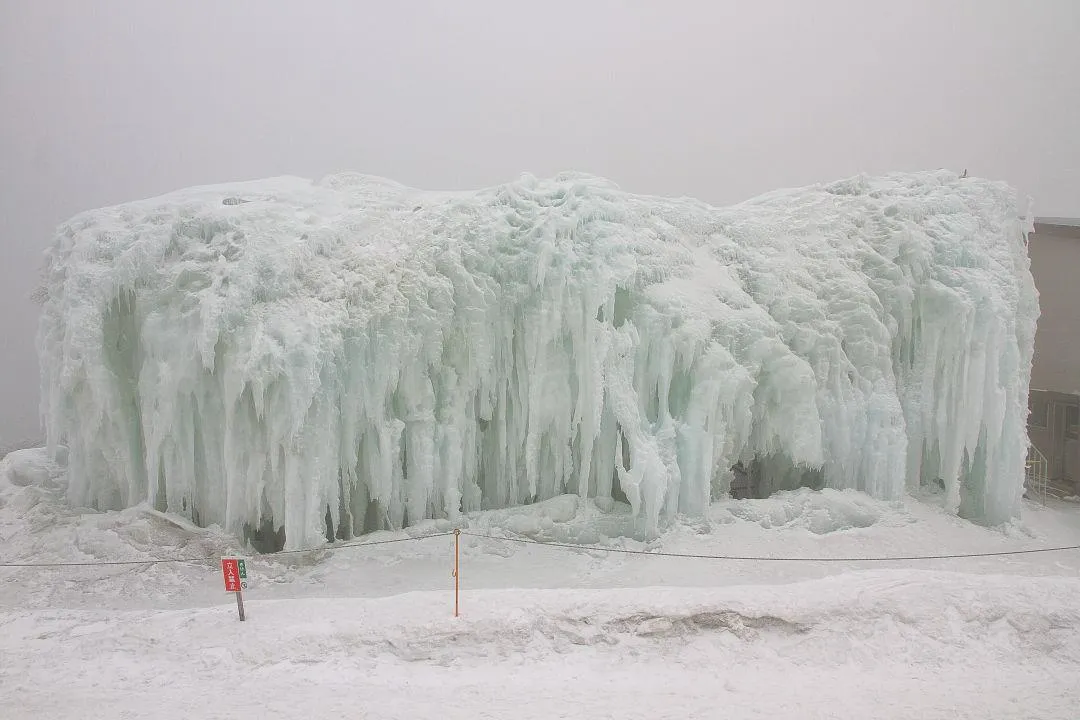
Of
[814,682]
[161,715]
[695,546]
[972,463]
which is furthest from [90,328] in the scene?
[972,463]

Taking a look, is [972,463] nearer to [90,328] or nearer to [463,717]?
[463,717]

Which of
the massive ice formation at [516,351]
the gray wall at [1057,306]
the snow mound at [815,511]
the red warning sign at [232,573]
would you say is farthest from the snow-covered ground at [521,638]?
the gray wall at [1057,306]

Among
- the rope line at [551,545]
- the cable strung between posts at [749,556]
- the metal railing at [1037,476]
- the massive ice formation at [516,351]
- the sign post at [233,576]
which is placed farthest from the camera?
the metal railing at [1037,476]

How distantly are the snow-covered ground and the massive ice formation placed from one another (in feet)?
3.75

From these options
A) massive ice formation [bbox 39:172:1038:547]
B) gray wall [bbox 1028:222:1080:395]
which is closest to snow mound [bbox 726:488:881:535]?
massive ice formation [bbox 39:172:1038:547]

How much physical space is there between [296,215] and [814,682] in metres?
8.74

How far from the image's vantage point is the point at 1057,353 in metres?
15.4

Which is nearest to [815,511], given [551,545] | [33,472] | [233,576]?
[551,545]

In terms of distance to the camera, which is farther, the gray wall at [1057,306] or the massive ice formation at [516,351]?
the gray wall at [1057,306]

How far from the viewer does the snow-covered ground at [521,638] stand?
5.03 m

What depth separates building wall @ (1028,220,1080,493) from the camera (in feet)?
49.2

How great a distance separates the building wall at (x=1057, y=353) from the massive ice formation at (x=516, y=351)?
18.5 ft

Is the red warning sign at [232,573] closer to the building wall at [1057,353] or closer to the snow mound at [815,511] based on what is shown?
the snow mound at [815,511]

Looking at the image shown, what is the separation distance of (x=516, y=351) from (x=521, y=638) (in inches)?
191
